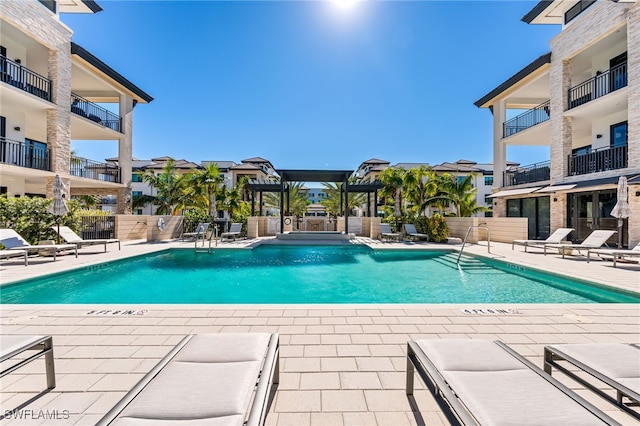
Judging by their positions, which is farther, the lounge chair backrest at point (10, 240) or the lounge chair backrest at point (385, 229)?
the lounge chair backrest at point (385, 229)

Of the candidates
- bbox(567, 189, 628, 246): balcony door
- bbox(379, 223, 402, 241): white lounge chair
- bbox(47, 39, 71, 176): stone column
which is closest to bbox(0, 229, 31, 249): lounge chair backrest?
bbox(47, 39, 71, 176): stone column

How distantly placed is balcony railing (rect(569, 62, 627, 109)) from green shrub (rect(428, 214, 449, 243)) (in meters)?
8.87

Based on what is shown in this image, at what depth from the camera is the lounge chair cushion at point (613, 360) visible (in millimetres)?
1863

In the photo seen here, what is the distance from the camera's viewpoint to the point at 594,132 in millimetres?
15250

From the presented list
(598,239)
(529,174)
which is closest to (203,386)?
(598,239)

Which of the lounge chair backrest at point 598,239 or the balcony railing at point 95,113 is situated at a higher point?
the balcony railing at point 95,113

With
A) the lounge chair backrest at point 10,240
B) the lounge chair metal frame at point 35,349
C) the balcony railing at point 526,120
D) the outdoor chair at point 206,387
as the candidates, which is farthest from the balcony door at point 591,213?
the lounge chair backrest at point 10,240

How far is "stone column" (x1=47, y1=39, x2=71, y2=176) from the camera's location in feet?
47.3

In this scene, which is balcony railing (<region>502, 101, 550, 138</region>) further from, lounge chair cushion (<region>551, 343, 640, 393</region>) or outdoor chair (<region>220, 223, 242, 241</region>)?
lounge chair cushion (<region>551, 343, 640, 393</region>)

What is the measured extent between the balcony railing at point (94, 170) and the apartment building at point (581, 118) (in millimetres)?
25097

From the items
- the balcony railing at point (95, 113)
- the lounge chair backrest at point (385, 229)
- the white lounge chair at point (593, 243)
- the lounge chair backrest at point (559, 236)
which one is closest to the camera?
the white lounge chair at point (593, 243)

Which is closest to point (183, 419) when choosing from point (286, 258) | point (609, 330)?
point (609, 330)

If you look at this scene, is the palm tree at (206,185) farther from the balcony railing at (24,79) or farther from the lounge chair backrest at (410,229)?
the lounge chair backrest at (410,229)

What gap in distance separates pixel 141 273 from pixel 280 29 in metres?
12.6
